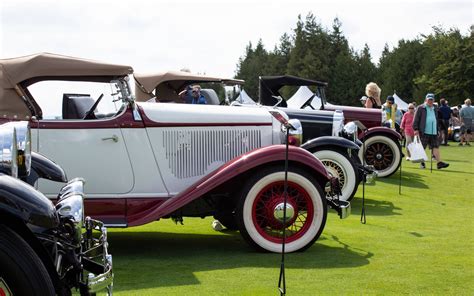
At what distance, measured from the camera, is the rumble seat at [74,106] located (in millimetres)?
7141

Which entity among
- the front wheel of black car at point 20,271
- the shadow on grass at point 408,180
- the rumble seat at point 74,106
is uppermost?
the rumble seat at point 74,106

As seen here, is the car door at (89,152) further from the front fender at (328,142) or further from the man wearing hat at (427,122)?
the man wearing hat at (427,122)

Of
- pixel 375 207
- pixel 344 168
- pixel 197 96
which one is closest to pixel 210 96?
pixel 197 96

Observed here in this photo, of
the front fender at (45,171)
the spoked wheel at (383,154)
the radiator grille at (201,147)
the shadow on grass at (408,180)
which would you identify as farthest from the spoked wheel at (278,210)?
the spoked wheel at (383,154)

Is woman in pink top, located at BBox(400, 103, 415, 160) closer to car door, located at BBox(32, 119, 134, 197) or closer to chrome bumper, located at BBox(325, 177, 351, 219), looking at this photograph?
chrome bumper, located at BBox(325, 177, 351, 219)

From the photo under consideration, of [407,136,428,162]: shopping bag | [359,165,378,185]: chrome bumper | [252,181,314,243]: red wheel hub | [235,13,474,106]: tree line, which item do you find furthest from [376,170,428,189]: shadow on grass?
[235,13,474,106]: tree line

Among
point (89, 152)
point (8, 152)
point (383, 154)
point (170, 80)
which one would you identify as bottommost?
point (383, 154)

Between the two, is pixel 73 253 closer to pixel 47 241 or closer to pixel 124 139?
pixel 47 241

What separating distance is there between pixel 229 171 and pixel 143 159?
2.88 ft

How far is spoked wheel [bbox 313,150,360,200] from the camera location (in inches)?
417

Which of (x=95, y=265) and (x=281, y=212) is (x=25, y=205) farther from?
(x=281, y=212)

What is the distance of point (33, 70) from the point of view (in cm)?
703

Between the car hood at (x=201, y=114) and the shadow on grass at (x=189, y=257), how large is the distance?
1.30m

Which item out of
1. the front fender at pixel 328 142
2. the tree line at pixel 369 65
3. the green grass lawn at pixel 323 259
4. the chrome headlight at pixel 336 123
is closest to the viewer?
the green grass lawn at pixel 323 259
